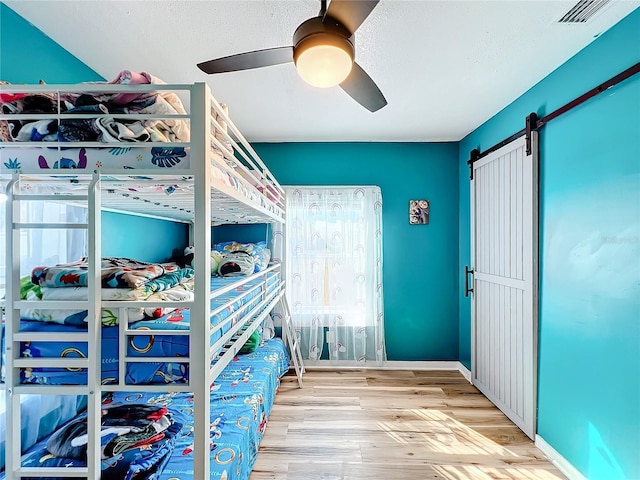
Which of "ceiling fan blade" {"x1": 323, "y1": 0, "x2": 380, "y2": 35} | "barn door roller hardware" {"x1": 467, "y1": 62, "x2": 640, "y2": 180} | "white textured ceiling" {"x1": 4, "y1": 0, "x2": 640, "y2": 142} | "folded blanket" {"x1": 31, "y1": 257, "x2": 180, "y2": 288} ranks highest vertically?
"white textured ceiling" {"x1": 4, "y1": 0, "x2": 640, "y2": 142}

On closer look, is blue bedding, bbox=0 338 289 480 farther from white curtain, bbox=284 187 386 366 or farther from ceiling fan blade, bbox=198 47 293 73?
ceiling fan blade, bbox=198 47 293 73

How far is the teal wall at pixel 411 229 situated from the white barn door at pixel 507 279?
0.38 m

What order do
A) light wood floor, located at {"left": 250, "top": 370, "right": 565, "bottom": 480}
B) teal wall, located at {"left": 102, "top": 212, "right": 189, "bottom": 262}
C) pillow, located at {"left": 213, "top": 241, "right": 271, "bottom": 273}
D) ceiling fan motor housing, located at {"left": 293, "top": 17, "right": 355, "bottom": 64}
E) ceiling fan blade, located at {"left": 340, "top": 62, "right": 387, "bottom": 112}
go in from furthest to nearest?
pillow, located at {"left": 213, "top": 241, "right": 271, "bottom": 273}, teal wall, located at {"left": 102, "top": 212, "right": 189, "bottom": 262}, light wood floor, located at {"left": 250, "top": 370, "right": 565, "bottom": 480}, ceiling fan blade, located at {"left": 340, "top": 62, "right": 387, "bottom": 112}, ceiling fan motor housing, located at {"left": 293, "top": 17, "right": 355, "bottom": 64}

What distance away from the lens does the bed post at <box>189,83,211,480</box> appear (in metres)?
1.12

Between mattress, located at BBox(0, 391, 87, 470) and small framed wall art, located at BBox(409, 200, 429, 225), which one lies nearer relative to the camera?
mattress, located at BBox(0, 391, 87, 470)

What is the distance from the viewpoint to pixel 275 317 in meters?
3.50

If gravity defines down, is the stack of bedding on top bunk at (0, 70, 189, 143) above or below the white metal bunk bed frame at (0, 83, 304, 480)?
above

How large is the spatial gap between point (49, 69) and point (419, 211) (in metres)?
3.18

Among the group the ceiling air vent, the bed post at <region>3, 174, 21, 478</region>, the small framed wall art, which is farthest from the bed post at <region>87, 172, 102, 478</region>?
the small framed wall art

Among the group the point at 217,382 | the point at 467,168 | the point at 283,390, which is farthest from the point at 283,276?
the point at 467,168

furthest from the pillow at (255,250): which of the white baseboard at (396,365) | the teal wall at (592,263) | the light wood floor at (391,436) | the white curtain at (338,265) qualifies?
the teal wall at (592,263)

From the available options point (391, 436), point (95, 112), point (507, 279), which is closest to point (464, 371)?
point (507, 279)

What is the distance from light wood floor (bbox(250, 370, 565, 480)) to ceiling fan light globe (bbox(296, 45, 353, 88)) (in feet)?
7.10

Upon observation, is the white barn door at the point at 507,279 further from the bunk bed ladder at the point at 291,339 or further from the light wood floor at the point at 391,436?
the bunk bed ladder at the point at 291,339
